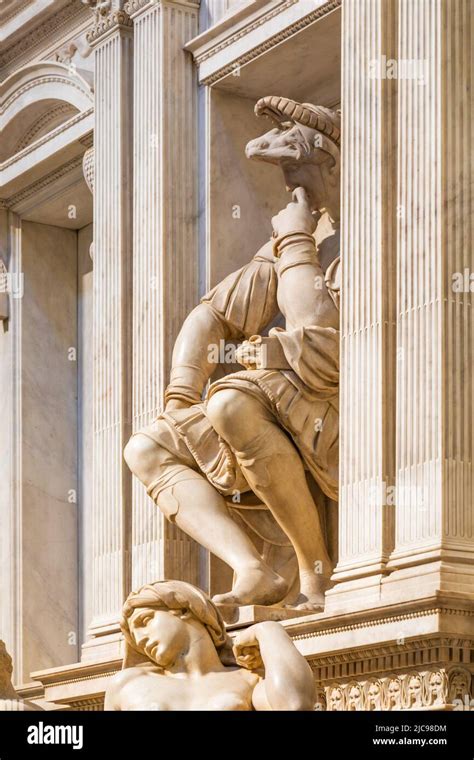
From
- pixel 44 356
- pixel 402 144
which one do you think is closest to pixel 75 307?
pixel 44 356

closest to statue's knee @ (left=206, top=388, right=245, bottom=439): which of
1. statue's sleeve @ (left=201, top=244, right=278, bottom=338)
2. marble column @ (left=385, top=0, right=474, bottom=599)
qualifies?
statue's sleeve @ (left=201, top=244, right=278, bottom=338)

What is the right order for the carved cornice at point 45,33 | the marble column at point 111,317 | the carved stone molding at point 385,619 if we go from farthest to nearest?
the carved cornice at point 45,33, the marble column at point 111,317, the carved stone molding at point 385,619

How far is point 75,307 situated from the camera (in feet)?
48.7

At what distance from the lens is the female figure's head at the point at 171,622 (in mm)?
7465

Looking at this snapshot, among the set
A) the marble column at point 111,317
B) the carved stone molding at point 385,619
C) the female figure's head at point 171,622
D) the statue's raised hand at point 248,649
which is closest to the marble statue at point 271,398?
the carved stone molding at point 385,619

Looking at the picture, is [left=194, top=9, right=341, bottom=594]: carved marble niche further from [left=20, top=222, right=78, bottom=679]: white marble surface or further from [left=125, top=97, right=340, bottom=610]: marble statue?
[left=20, top=222, right=78, bottom=679]: white marble surface

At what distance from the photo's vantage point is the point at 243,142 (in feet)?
39.8

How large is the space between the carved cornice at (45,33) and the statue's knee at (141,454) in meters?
3.88

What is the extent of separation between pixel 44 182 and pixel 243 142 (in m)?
2.72

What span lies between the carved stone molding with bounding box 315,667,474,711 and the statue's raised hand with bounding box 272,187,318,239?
8.91ft

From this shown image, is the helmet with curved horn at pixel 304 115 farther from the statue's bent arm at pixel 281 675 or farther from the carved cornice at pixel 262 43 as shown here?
the statue's bent arm at pixel 281 675

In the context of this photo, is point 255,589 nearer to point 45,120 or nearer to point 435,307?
point 435,307
